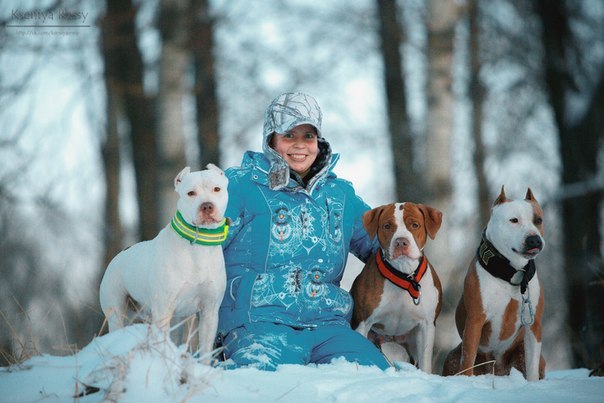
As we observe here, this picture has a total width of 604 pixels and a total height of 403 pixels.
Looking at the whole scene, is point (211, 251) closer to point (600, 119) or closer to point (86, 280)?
point (600, 119)

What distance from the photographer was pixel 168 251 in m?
4.39

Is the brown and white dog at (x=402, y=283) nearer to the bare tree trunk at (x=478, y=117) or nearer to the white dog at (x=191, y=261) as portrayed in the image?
the white dog at (x=191, y=261)

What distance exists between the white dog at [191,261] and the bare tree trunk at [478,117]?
333 inches

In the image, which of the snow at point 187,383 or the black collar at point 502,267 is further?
the black collar at point 502,267

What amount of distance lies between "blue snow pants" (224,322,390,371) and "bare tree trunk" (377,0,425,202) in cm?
474

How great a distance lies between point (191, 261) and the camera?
14.3 ft

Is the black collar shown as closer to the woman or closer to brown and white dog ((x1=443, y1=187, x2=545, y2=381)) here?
brown and white dog ((x1=443, y1=187, x2=545, y2=381))

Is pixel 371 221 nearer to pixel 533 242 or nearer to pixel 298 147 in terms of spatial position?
pixel 298 147

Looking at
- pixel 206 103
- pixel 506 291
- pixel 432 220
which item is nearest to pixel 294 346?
pixel 432 220

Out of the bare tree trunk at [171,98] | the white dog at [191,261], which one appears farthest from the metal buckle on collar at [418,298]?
the bare tree trunk at [171,98]

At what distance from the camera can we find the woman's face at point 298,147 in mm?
5195

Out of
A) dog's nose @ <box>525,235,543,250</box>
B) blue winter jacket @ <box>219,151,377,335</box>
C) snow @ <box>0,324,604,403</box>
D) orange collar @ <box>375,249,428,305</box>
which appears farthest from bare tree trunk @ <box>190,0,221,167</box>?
snow @ <box>0,324,604,403</box>

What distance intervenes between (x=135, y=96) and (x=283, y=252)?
281 inches

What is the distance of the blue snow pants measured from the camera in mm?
4430
